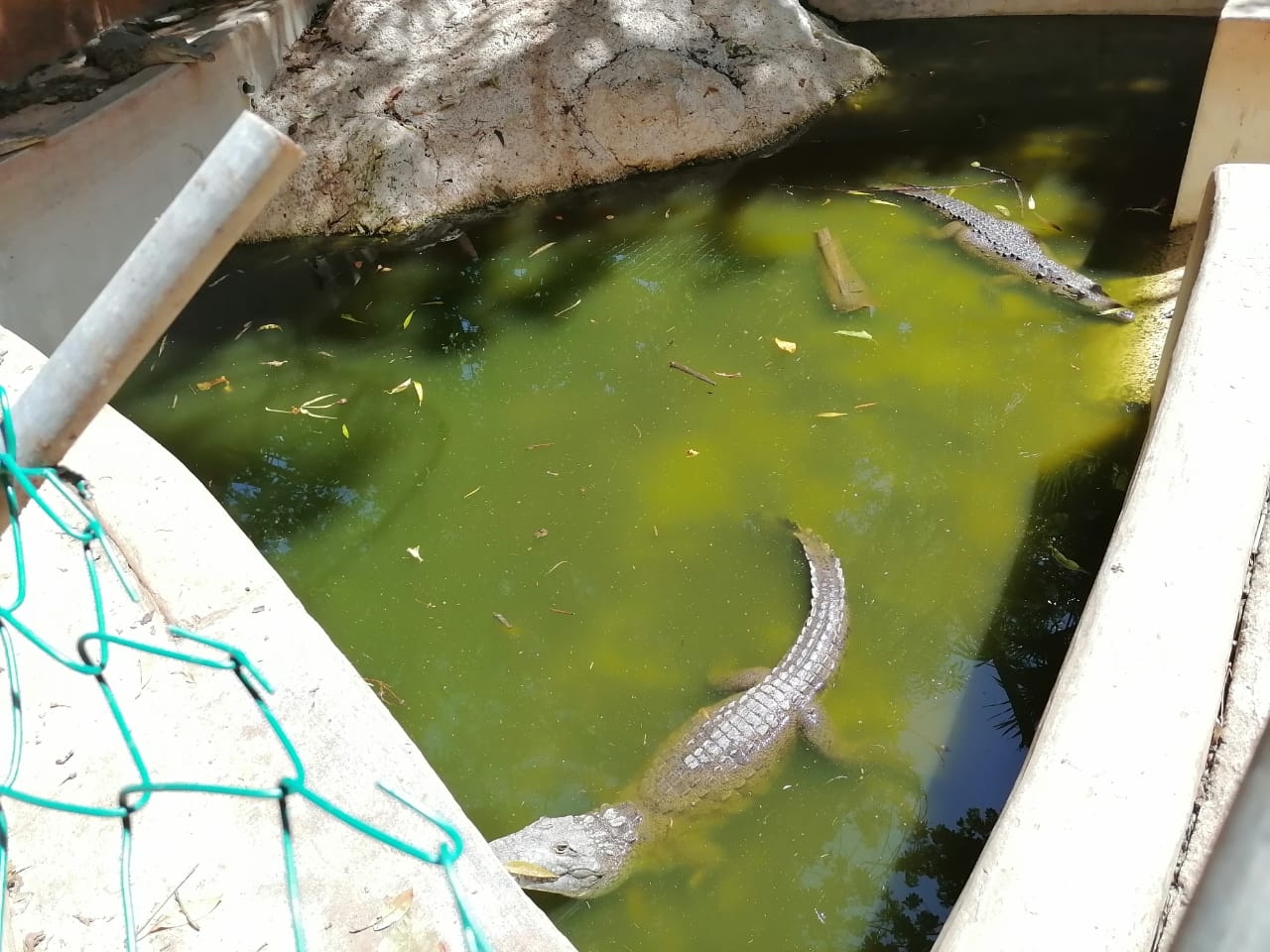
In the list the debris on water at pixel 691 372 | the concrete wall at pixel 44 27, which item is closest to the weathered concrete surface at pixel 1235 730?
the debris on water at pixel 691 372

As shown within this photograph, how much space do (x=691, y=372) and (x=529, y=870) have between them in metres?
2.35

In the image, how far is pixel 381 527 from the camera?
374 centimetres

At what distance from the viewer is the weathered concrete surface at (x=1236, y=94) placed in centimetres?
412

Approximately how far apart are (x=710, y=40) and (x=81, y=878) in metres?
5.75

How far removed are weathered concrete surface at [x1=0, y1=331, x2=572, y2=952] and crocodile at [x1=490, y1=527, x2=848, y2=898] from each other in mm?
871

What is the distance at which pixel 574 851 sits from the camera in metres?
2.61

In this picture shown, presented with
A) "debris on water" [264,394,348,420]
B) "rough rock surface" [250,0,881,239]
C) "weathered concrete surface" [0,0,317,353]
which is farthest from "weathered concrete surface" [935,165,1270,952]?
"weathered concrete surface" [0,0,317,353]

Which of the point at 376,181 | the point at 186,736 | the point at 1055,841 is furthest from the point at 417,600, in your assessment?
the point at 376,181

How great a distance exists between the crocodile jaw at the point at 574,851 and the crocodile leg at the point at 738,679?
56 cm

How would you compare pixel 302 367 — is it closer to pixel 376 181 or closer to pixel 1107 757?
pixel 376 181

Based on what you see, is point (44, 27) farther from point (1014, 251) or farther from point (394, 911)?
point (394, 911)

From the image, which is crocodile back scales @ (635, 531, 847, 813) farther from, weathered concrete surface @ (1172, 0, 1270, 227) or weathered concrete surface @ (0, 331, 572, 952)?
weathered concrete surface @ (1172, 0, 1270, 227)

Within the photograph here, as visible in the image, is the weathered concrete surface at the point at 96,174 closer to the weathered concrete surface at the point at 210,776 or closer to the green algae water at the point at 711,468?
the green algae water at the point at 711,468

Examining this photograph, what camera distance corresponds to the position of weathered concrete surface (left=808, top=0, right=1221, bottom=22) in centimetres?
689
